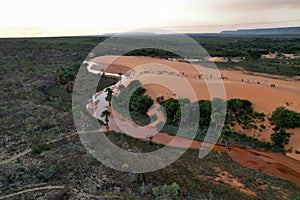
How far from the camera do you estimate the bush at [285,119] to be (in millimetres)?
24891

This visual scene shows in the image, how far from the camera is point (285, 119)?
2544cm

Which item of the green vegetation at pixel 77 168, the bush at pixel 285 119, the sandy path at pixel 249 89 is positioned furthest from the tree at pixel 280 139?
the green vegetation at pixel 77 168

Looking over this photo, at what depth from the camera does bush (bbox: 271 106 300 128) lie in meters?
24.9

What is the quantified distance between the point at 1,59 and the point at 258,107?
49.1 m

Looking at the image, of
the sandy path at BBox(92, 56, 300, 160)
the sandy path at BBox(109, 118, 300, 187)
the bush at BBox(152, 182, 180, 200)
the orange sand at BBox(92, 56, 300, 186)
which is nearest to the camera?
the bush at BBox(152, 182, 180, 200)

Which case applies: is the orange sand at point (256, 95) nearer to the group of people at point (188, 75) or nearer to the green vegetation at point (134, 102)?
the group of people at point (188, 75)

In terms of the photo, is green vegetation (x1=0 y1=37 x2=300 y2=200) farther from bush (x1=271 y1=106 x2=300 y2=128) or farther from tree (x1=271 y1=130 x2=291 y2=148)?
bush (x1=271 y1=106 x2=300 y2=128)

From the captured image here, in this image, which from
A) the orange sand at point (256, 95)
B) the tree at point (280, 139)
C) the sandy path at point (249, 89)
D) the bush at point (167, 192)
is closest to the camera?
the bush at point (167, 192)

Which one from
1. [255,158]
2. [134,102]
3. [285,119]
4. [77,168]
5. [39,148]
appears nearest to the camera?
[77,168]

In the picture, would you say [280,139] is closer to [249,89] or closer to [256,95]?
[256,95]

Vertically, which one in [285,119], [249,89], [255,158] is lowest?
[255,158]

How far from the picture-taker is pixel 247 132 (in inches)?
1019

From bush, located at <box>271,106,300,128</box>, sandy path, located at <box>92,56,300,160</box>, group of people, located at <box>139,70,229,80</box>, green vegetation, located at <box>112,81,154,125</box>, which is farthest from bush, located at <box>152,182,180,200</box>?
group of people, located at <box>139,70,229,80</box>

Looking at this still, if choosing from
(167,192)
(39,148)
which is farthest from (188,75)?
(167,192)
